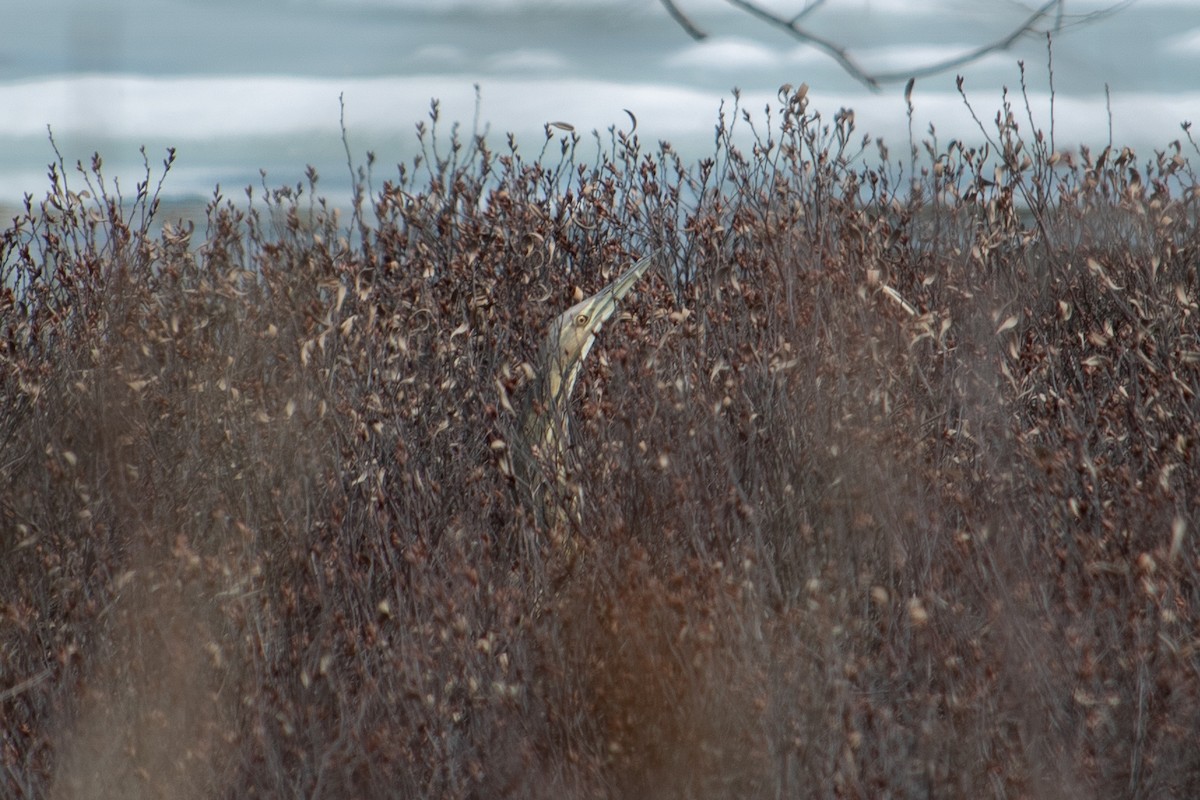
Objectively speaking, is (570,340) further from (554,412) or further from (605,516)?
(605,516)

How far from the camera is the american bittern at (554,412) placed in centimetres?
326

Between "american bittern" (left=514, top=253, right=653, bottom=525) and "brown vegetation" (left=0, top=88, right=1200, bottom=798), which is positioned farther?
"american bittern" (left=514, top=253, right=653, bottom=525)

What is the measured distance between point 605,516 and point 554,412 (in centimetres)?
41

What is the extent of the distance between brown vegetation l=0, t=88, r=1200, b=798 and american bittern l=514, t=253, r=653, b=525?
100 millimetres

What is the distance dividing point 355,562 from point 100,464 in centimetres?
93

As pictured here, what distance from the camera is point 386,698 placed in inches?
103

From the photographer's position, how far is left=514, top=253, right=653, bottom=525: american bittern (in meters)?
3.26

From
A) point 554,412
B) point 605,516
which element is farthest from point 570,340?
point 605,516

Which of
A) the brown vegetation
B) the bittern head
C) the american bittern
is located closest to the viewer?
the brown vegetation

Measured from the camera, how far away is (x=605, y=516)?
299 centimetres

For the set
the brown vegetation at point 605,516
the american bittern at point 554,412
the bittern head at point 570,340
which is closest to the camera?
the brown vegetation at point 605,516

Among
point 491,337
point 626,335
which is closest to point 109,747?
point 626,335

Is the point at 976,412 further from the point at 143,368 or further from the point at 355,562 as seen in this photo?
the point at 143,368

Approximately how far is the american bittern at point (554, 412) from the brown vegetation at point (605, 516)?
10 cm
